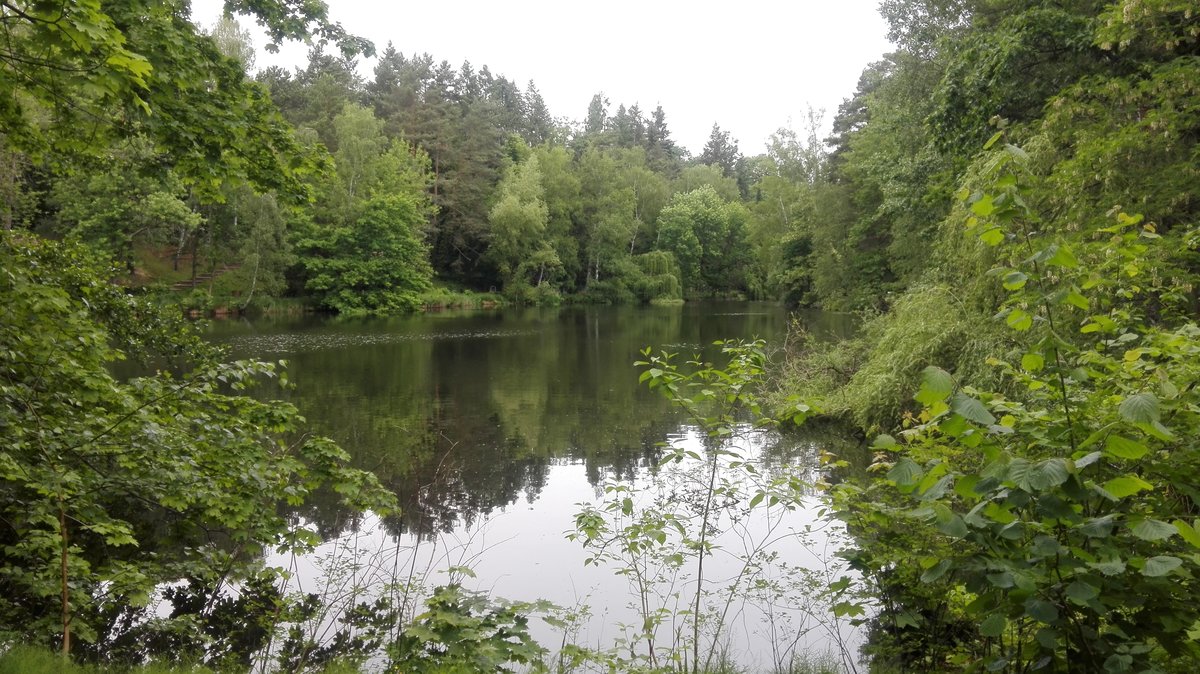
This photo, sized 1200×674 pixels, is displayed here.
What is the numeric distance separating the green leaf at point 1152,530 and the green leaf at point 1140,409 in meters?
0.32

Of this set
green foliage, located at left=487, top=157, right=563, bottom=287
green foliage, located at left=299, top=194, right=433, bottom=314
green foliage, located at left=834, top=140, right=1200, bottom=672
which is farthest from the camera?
green foliage, located at left=487, top=157, right=563, bottom=287

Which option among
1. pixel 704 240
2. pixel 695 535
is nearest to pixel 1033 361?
pixel 695 535

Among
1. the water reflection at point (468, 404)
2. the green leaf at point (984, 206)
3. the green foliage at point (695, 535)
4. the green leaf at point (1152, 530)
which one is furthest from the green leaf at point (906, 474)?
the water reflection at point (468, 404)

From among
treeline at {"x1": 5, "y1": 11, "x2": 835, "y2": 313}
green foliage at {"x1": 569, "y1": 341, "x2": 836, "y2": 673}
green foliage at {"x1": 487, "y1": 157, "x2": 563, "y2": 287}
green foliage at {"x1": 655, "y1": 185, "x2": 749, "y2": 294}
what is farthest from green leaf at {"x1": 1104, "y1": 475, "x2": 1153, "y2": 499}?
green foliage at {"x1": 655, "y1": 185, "x2": 749, "y2": 294}

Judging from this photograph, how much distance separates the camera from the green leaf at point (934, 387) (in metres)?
2.32

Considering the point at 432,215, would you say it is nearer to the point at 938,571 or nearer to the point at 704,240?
the point at 704,240

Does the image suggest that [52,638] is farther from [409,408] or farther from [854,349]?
[854,349]

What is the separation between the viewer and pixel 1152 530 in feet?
7.02

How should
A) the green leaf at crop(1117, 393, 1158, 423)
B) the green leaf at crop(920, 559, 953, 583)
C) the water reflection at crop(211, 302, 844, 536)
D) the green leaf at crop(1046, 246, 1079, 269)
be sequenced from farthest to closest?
the water reflection at crop(211, 302, 844, 536) < the green leaf at crop(920, 559, 953, 583) < the green leaf at crop(1046, 246, 1079, 269) < the green leaf at crop(1117, 393, 1158, 423)

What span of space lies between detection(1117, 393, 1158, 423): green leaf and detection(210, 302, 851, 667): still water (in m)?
3.53

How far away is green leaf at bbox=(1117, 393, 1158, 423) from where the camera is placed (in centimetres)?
211

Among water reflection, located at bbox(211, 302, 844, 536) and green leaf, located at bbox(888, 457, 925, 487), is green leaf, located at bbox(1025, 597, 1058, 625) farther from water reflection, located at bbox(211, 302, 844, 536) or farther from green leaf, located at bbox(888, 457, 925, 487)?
water reflection, located at bbox(211, 302, 844, 536)

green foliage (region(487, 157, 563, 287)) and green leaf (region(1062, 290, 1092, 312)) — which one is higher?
green foliage (region(487, 157, 563, 287))

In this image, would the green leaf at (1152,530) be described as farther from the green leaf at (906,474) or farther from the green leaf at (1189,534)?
the green leaf at (906,474)
